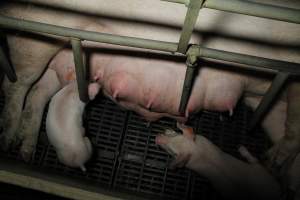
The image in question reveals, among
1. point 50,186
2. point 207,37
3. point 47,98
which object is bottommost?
point 50,186

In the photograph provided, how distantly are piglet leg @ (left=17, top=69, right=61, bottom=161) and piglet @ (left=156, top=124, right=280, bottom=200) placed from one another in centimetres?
78

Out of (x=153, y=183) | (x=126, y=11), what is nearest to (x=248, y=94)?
(x=153, y=183)

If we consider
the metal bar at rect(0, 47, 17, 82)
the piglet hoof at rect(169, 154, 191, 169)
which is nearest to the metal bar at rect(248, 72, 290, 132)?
the piglet hoof at rect(169, 154, 191, 169)

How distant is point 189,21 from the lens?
3.79ft

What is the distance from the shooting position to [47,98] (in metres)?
2.15

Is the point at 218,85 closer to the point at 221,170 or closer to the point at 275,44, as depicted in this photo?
the point at 275,44

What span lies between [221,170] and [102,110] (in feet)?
3.07

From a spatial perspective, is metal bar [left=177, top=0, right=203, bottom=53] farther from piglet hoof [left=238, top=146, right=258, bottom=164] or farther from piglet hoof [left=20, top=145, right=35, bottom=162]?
piglet hoof [left=20, top=145, right=35, bottom=162]


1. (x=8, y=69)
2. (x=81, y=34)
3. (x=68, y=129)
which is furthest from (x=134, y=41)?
(x=8, y=69)

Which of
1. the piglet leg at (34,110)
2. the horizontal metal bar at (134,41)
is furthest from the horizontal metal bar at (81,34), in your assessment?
the piglet leg at (34,110)

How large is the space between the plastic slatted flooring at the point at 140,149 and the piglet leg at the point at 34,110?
12 centimetres

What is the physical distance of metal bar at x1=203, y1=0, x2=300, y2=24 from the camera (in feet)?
3.29

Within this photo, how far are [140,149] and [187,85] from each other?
2.72ft

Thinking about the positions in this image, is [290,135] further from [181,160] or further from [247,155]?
[181,160]
